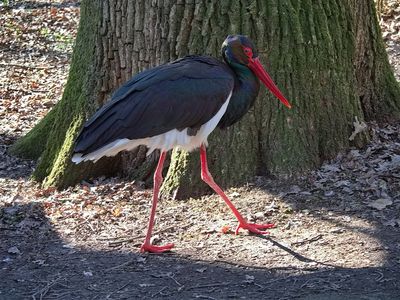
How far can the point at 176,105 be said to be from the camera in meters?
4.66

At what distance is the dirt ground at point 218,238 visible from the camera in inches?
166

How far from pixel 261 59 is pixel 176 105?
1.04 m

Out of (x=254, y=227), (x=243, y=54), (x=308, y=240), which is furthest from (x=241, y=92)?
(x=308, y=240)

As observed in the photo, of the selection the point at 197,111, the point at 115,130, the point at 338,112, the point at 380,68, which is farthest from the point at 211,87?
the point at 380,68

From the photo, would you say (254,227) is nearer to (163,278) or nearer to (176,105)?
(163,278)

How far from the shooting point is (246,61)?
4852mm

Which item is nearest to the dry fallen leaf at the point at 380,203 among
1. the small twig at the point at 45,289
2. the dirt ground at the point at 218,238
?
the dirt ground at the point at 218,238

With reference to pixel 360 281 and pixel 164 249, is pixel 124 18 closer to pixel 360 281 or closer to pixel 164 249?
pixel 164 249

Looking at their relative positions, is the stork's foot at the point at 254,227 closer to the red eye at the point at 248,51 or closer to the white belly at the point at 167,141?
the white belly at the point at 167,141

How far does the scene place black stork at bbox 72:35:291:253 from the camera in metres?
4.60

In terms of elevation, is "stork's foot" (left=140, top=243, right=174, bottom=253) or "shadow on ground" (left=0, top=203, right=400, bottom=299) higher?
"stork's foot" (left=140, top=243, right=174, bottom=253)

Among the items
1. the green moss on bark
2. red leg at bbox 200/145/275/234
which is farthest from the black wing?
the green moss on bark

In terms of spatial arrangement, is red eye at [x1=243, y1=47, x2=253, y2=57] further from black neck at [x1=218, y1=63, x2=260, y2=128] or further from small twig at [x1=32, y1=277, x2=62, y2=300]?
small twig at [x1=32, y1=277, x2=62, y2=300]

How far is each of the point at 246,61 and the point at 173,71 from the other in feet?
1.67
